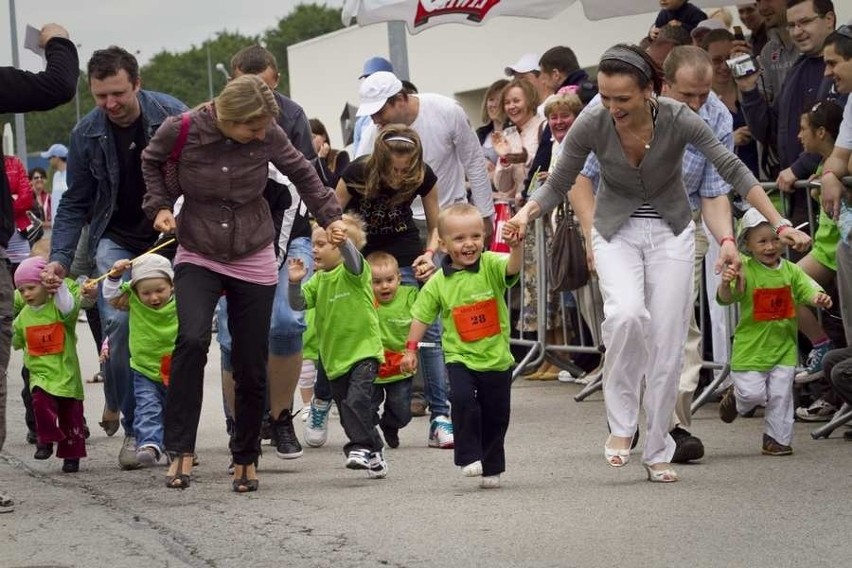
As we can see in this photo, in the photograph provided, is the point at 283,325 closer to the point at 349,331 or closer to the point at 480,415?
the point at 349,331

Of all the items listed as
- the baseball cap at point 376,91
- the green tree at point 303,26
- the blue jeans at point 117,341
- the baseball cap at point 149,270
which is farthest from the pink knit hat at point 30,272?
the green tree at point 303,26

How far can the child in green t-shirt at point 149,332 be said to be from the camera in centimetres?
904

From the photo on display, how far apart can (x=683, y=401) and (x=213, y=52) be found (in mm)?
139228

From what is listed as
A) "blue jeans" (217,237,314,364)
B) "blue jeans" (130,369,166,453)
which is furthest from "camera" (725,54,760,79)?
"blue jeans" (130,369,166,453)

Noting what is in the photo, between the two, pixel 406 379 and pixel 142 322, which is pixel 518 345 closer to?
pixel 406 379

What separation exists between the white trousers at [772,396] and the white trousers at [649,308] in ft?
3.56

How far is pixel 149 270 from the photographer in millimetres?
9047

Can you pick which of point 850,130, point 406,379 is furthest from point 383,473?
point 850,130

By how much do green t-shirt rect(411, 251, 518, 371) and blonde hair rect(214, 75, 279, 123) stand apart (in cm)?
120

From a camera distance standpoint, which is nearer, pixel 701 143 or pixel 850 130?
pixel 701 143

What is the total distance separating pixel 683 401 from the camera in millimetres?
8711

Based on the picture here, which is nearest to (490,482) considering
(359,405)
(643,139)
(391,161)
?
(359,405)

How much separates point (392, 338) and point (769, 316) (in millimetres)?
2255

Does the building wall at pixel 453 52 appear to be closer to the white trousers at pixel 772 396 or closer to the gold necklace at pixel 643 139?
the white trousers at pixel 772 396
